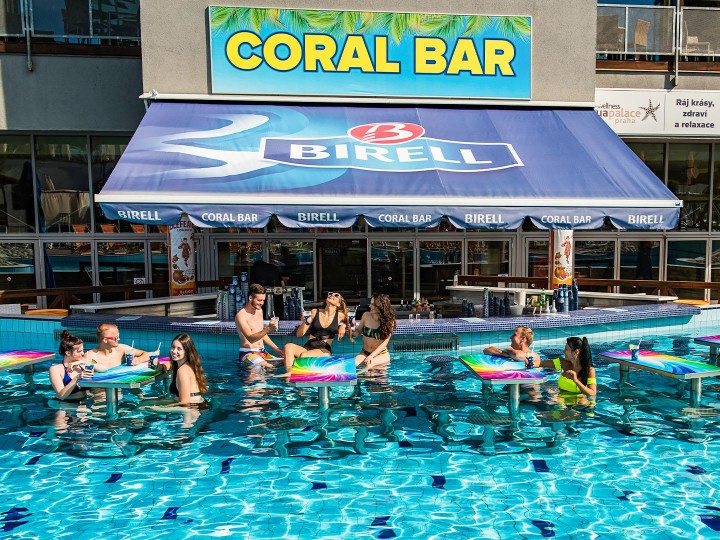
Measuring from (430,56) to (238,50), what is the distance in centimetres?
407

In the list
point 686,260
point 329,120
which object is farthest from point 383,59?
point 686,260

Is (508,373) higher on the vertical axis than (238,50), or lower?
lower

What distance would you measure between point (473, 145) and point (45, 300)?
10927 millimetres

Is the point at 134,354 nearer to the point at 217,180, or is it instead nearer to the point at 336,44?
the point at 217,180

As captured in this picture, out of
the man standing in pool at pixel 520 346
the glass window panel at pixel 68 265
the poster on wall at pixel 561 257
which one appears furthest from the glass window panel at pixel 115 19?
the man standing in pool at pixel 520 346

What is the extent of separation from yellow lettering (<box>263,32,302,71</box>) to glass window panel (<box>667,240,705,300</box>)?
497 inches

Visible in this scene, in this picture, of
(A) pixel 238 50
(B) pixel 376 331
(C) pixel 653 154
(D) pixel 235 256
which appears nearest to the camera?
(B) pixel 376 331

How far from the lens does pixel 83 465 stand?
6.86 meters

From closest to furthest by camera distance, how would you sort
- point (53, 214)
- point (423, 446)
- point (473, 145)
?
1. point (423, 446)
2. point (473, 145)
3. point (53, 214)

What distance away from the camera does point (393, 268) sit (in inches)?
702

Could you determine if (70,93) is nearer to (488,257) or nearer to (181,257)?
(181,257)

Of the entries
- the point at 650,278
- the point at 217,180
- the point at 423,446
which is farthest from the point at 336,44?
the point at 650,278

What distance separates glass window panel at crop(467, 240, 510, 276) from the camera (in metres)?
18.3

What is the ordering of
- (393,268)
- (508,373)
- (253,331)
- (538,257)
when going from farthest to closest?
(538,257) → (393,268) → (253,331) → (508,373)
